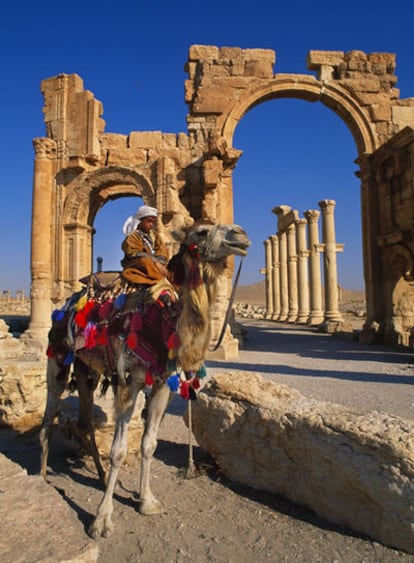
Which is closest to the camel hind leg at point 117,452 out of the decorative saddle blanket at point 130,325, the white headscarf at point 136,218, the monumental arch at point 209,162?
the decorative saddle blanket at point 130,325

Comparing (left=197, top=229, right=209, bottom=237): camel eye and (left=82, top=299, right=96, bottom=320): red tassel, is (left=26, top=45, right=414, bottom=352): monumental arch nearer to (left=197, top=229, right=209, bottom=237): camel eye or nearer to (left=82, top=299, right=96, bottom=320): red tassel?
(left=82, top=299, right=96, bottom=320): red tassel

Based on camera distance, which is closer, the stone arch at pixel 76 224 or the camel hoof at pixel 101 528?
the camel hoof at pixel 101 528

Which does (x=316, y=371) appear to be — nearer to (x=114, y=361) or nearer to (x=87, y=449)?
(x=87, y=449)

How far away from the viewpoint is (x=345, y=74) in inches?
609

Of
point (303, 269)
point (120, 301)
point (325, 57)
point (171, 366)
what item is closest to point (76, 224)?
point (120, 301)

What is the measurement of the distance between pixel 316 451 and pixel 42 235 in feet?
38.7

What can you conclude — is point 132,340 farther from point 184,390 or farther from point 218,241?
point 218,241

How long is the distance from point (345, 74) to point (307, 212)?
1205 centimetres

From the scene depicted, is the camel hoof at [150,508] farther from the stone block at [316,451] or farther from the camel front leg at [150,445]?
the stone block at [316,451]

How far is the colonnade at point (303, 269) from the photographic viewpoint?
76.5 ft

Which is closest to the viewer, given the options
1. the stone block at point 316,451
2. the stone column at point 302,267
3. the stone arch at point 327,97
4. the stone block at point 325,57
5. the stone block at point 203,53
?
the stone block at point 316,451

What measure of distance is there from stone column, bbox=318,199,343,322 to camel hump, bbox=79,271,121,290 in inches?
754

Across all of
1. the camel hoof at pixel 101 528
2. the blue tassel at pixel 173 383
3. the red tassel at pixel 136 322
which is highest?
the red tassel at pixel 136 322

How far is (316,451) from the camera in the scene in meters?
2.97
